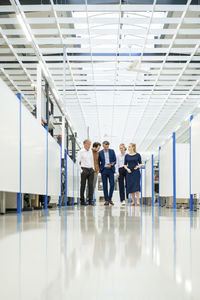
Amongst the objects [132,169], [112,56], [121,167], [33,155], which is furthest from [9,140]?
[112,56]

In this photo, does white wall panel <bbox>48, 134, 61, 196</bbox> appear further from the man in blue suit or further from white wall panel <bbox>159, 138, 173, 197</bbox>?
white wall panel <bbox>159, 138, 173, 197</bbox>

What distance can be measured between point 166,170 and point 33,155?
419 cm

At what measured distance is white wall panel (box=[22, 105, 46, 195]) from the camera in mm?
4453

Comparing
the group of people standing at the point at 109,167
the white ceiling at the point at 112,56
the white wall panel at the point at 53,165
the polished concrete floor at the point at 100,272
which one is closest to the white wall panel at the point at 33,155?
the white wall panel at the point at 53,165

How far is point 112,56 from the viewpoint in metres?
13.3

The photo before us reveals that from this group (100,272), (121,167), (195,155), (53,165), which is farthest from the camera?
(121,167)

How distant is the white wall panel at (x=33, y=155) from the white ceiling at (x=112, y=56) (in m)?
4.59

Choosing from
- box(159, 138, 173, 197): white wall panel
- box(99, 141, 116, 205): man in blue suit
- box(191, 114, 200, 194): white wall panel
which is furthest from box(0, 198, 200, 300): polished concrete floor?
box(99, 141, 116, 205): man in blue suit

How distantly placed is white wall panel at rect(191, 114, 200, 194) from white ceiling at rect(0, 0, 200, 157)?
493 cm

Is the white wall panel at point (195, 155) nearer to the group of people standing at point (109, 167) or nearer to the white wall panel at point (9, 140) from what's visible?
the group of people standing at point (109, 167)

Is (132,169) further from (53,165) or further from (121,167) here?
(53,165)

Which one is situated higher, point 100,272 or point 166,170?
point 166,170

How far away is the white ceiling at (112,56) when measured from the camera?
10.6 m

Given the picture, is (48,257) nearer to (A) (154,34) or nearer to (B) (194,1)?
(B) (194,1)
